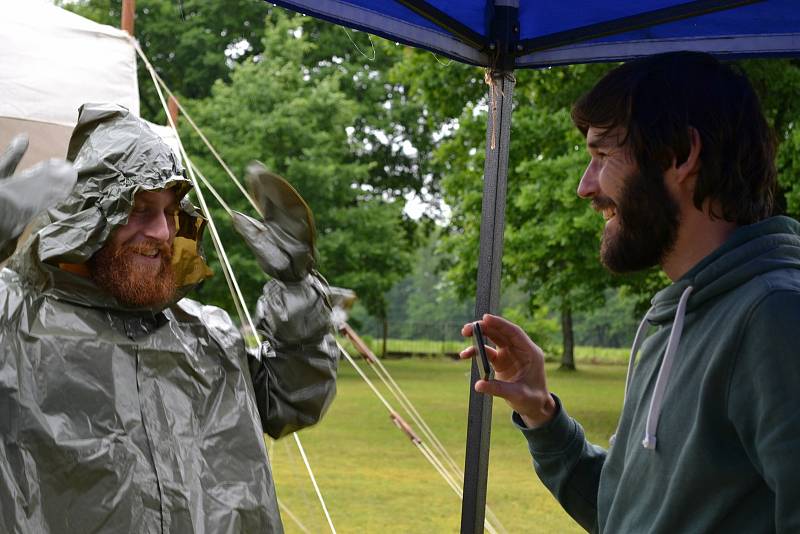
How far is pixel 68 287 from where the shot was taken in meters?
2.27

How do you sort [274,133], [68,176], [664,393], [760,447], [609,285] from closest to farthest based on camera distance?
[760,447], [664,393], [68,176], [609,285], [274,133]

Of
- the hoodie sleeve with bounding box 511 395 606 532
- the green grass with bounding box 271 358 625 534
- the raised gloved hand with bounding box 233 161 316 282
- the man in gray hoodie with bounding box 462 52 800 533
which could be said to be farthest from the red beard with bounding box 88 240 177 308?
the green grass with bounding box 271 358 625 534

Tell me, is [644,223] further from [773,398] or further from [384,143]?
[384,143]

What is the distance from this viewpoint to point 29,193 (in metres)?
1.64

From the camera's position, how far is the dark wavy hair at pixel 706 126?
4.68 ft

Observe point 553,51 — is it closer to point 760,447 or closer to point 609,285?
point 760,447

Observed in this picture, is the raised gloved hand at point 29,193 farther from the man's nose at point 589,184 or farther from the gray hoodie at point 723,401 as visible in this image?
the gray hoodie at point 723,401

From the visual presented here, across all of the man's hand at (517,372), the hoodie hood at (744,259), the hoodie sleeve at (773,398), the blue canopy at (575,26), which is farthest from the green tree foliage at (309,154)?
the hoodie sleeve at (773,398)

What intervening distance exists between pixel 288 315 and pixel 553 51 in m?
0.89

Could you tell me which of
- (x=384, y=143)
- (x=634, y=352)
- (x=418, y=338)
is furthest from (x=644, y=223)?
(x=418, y=338)

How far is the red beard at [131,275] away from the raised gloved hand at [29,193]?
548mm

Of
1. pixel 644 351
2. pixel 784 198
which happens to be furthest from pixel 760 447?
pixel 784 198

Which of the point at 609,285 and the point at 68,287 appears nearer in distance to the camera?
the point at 68,287

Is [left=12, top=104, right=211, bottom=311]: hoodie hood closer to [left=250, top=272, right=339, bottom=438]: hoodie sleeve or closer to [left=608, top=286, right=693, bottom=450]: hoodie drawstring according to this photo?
[left=250, top=272, right=339, bottom=438]: hoodie sleeve
